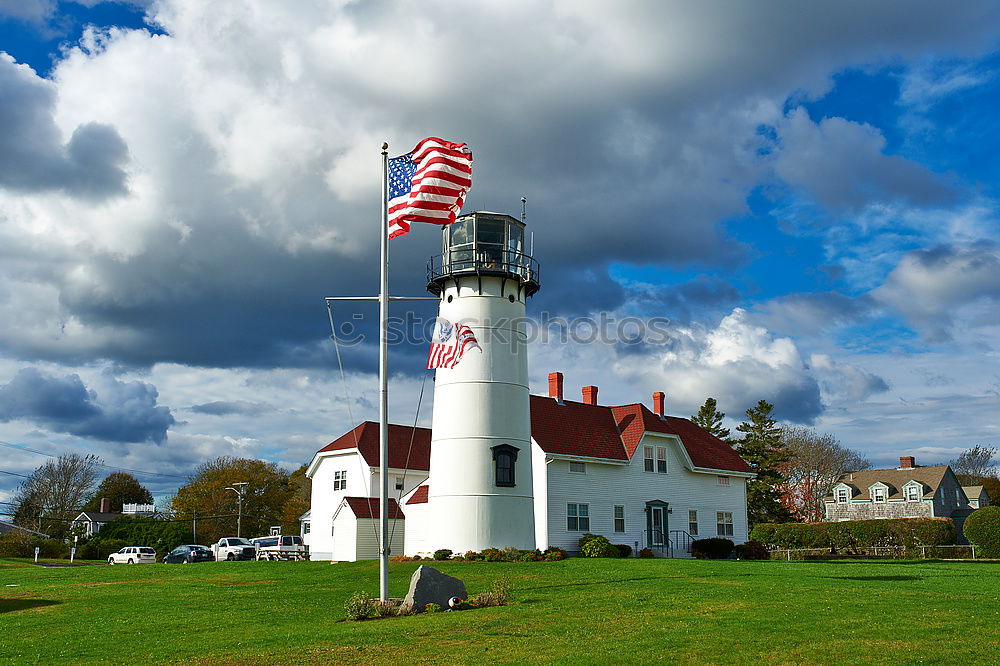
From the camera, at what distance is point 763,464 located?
66750 mm

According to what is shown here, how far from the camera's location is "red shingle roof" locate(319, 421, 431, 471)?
141ft

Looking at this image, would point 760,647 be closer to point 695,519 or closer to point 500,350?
point 500,350

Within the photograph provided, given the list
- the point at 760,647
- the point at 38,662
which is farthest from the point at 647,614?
the point at 38,662

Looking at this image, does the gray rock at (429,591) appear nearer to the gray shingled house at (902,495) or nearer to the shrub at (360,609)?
the shrub at (360,609)

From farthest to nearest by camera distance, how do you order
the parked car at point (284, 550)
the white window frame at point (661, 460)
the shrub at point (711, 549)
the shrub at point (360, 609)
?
the parked car at point (284, 550) → the white window frame at point (661, 460) → the shrub at point (711, 549) → the shrub at point (360, 609)

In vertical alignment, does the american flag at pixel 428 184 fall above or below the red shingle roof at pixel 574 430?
above

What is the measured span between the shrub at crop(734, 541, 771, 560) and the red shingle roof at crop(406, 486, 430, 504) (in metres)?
16.3

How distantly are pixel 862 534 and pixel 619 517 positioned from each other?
17653 millimetres

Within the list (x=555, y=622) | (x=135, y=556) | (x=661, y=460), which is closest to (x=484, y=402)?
(x=661, y=460)

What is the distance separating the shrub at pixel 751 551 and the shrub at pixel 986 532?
1033cm

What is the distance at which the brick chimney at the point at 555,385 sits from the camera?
146 ft

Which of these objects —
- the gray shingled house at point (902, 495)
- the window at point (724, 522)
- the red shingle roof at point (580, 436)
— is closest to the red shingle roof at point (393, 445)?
the red shingle roof at point (580, 436)

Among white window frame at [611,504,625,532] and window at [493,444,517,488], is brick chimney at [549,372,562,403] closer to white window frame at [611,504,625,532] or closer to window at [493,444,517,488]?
white window frame at [611,504,625,532]

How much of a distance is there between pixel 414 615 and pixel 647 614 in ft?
15.0
